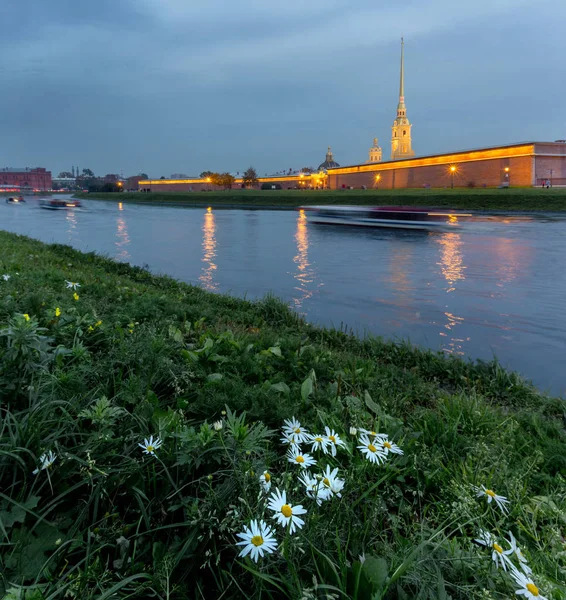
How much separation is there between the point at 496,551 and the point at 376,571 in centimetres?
34

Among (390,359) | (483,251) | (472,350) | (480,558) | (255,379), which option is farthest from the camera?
(483,251)

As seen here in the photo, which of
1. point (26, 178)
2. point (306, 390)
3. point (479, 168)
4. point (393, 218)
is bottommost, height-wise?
point (306, 390)

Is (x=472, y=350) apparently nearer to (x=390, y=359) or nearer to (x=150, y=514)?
(x=390, y=359)

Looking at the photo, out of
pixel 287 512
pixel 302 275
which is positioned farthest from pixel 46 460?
pixel 302 275

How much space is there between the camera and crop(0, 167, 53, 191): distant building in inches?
6033

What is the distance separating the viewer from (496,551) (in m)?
1.29

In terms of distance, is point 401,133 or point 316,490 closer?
point 316,490

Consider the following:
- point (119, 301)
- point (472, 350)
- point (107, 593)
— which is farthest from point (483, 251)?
point (107, 593)

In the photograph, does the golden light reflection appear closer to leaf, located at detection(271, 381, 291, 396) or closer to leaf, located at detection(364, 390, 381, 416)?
leaf, located at detection(271, 381, 291, 396)

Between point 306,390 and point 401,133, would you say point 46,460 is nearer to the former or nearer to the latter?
point 306,390

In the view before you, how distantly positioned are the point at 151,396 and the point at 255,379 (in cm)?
88

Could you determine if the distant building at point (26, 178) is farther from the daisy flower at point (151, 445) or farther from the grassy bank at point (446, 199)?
the daisy flower at point (151, 445)

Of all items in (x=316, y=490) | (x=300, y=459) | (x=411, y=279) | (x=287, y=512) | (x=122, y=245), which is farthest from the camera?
(x=122, y=245)

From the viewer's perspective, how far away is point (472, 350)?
219 inches
